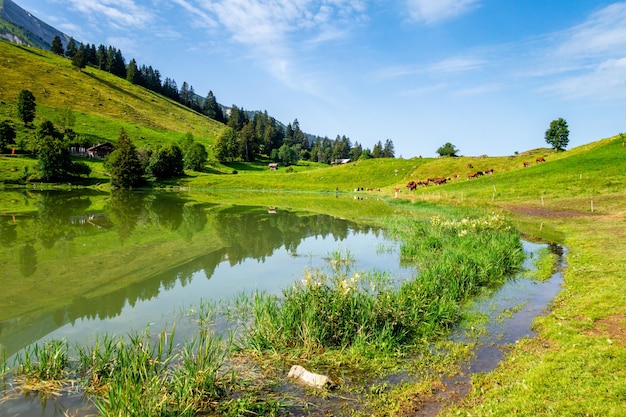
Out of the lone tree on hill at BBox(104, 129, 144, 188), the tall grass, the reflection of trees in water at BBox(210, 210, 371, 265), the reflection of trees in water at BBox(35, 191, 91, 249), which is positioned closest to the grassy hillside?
the lone tree on hill at BBox(104, 129, 144, 188)

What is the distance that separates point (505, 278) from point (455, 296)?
5046mm

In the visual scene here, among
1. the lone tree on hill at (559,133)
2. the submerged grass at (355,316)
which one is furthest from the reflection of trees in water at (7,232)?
the lone tree on hill at (559,133)

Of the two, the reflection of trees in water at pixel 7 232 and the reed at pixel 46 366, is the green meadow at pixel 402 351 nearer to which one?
the reed at pixel 46 366

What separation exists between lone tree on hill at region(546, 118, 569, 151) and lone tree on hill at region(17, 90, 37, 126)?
146 meters

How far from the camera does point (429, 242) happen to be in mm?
22453

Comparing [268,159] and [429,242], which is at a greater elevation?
[268,159]

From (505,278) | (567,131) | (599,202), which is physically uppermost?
(567,131)

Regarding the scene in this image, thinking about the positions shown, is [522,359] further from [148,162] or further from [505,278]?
[148,162]

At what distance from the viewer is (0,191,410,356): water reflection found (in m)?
12.7

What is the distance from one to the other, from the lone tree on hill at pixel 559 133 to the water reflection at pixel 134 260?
7769cm

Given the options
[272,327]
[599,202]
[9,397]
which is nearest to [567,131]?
[599,202]

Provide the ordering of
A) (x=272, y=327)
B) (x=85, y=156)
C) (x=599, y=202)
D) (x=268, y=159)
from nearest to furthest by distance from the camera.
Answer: (x=272, y=327), (x=599, y=202), (x=85, y=156), (x=268, y=159)

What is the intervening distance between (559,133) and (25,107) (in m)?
148

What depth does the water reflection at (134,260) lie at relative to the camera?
12656 millimetres
